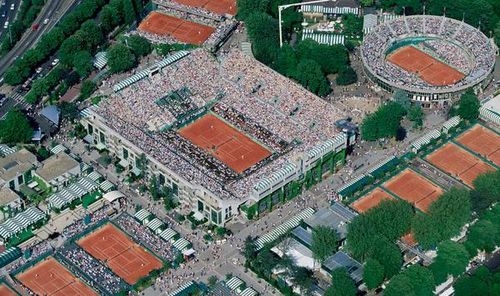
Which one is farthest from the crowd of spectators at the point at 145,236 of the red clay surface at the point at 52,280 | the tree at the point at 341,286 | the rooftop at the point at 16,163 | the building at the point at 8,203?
the tree at the point at 341,286

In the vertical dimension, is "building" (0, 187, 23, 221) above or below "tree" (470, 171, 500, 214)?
above

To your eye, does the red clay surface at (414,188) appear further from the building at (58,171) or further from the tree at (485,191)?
the building at (58,171)

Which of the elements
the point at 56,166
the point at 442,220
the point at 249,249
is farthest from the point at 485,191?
the point at 56,166

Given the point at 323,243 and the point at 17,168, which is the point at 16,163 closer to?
the point at 17,168

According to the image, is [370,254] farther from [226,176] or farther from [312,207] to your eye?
[226,176]

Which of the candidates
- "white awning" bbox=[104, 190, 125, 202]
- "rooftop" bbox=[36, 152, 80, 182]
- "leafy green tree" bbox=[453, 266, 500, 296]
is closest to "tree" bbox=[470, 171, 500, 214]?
"leafy green tree" bbox=[453, 266, 500, 296]

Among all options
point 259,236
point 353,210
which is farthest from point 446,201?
point 259,236

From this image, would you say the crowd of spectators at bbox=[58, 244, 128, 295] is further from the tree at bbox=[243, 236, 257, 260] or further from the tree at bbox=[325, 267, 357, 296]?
the tree at bbox=[325, 267, 357, 296]
